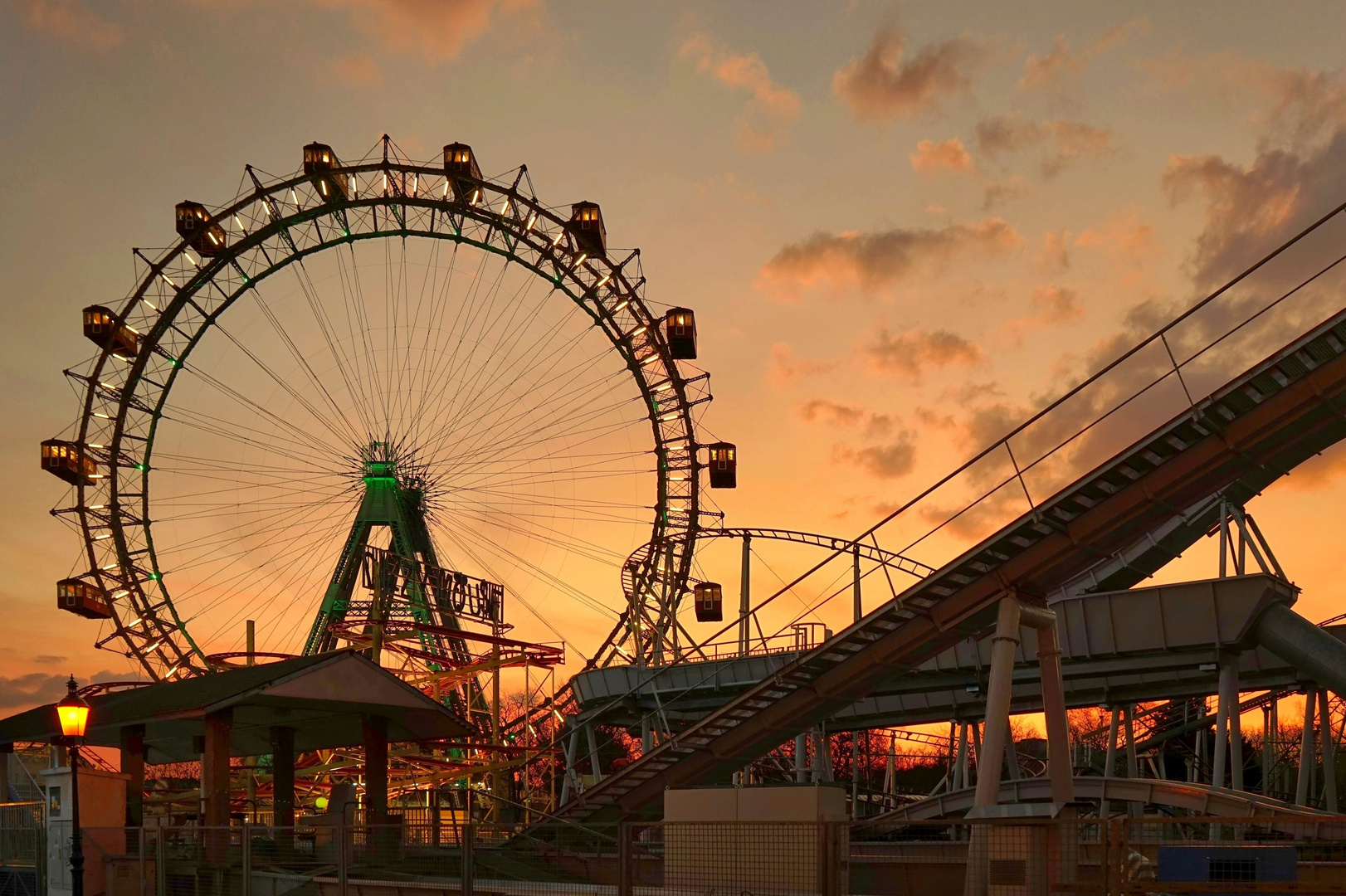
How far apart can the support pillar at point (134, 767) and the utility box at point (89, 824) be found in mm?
2599

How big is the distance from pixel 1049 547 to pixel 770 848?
325 inches

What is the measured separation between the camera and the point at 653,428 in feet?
176

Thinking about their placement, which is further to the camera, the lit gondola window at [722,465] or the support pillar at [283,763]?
the lit gondola window at [722,465]

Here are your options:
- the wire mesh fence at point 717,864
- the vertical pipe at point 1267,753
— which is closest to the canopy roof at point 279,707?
the wire mesh fence at point 717,864

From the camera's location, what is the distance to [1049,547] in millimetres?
24156

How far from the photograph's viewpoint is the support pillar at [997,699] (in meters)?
22.5

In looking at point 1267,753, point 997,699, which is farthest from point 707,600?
point 997,699

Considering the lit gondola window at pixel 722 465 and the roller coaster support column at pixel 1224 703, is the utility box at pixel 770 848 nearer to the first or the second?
the roller coaster support column at pixel 1224 703

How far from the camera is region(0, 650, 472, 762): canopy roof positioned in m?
24.3

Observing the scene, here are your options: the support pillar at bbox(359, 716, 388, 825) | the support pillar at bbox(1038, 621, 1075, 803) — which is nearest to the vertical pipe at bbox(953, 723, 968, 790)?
the support pillar at bbox(1038, 621, 1075, 803)

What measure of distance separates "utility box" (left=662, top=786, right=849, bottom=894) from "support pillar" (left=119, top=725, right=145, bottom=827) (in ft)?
38.1

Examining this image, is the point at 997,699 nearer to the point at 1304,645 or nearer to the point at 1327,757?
the point at 1304,645

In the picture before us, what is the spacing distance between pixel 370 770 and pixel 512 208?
100 feet

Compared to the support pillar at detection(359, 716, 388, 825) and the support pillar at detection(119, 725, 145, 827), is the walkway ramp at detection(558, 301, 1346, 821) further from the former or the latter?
the support pillar at detection(119, 725, 145, 827)
